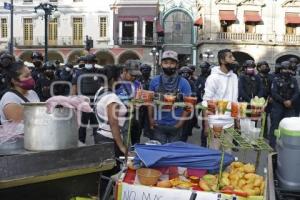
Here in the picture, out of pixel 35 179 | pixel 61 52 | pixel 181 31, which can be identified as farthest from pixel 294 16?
pixel 35 179

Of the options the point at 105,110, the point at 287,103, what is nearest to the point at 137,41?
the point at 287,103

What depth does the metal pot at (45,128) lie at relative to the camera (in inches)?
117

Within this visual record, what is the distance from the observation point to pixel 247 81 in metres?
9.31

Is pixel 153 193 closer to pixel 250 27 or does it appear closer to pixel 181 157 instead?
pixel 181 157

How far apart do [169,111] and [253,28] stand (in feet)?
115

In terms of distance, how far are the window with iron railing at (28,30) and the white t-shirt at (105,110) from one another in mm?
41080

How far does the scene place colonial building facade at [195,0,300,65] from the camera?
38.2m

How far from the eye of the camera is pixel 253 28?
39.2m

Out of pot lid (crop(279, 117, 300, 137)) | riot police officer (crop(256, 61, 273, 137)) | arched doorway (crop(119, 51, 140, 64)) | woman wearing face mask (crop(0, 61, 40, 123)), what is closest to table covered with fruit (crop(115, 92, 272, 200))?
pot lid (crop(279, 117, 300, 137))

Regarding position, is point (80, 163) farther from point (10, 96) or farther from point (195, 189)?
point (10, 96)

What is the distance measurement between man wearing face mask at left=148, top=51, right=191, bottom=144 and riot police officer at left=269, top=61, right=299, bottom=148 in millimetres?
3238

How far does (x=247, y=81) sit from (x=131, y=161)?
5677 millimetres

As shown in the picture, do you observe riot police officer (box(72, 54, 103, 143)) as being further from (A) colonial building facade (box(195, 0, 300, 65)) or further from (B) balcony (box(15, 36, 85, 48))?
(B) balcony (box(15, 36, 85, 48))

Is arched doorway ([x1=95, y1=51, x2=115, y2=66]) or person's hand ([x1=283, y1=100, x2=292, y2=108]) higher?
arched doorway ([x1=95, y1=51, x2=115, y2=66])
